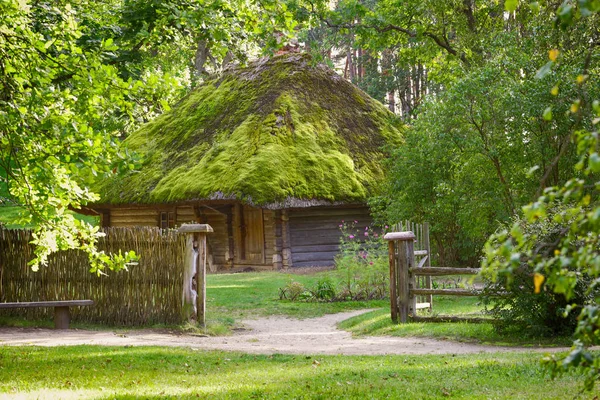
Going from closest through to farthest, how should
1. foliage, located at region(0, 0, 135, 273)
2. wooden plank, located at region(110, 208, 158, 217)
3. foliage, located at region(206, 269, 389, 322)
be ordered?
foliage, located at region(0, 0, 135, 273) → foliage, located at region(206, 269, 389, 322) → wooden plank, located at region(110, 208, 158, 217)

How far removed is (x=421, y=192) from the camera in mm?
20391

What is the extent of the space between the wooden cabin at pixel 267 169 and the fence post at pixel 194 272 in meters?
9.59

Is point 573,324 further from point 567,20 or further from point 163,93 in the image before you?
point 567,20

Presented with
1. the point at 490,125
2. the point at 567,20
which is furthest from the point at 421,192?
the point at 567,20

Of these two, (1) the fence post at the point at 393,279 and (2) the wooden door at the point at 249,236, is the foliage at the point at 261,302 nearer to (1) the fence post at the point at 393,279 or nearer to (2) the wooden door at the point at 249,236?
→ (1) the fence post at the point at 393,279

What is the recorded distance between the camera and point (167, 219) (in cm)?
2653

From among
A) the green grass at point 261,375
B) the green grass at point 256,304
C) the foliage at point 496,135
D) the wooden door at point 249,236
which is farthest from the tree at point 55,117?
the wooden door at point 249,236

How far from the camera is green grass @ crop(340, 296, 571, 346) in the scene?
32.8ft

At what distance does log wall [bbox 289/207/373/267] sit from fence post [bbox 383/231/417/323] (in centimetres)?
1207

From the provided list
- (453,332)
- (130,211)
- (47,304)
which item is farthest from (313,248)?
(453,332)

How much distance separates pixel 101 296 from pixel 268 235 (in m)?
12.1

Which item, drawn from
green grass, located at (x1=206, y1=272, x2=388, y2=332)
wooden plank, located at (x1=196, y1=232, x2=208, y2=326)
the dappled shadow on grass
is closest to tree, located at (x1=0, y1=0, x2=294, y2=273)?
wooden plank, located at (x1=196, y1=232, x2=208, y2=326)

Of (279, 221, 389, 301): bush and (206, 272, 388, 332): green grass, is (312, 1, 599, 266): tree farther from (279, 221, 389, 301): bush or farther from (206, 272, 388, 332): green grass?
(206, 272, 388, 332): green grass

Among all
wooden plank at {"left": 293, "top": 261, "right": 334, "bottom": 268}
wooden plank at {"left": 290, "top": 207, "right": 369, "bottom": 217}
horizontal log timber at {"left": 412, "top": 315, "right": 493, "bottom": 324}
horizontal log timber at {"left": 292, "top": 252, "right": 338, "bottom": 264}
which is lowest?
horizontal log timber at {"left": 412, "top": 315, "right": 493, "bottom": 324}
